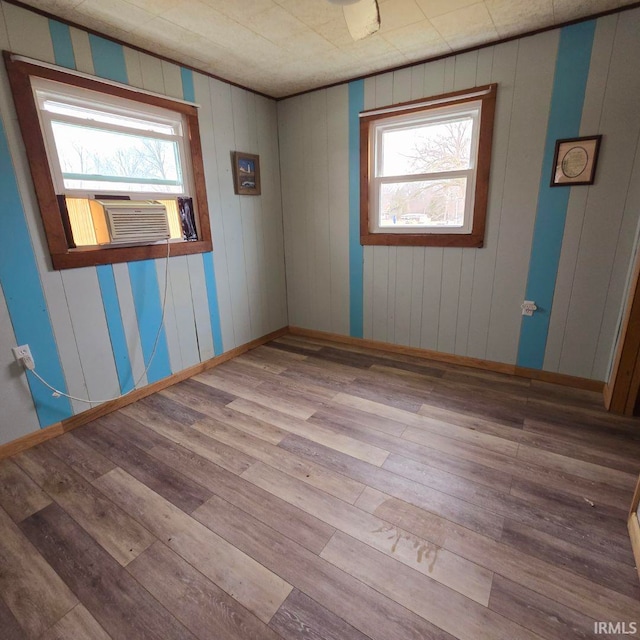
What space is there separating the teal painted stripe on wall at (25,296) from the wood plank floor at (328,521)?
293 millimetres

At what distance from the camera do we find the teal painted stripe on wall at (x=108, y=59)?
216cm

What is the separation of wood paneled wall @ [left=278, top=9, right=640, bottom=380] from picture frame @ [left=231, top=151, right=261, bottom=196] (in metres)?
0.39

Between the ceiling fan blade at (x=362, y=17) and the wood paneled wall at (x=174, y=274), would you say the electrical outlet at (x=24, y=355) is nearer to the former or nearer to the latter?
the wood paneled wall at (x=174, y=274)

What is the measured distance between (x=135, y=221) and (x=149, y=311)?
0.68 metres

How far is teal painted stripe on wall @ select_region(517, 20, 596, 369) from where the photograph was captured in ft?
7.28

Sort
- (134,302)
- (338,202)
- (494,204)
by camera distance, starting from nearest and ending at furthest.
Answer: (134,302) → (494,204) → (338,202)

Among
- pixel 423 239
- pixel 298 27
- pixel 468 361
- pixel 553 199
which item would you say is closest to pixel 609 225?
pixel 553 199

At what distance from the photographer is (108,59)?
87.7 inches

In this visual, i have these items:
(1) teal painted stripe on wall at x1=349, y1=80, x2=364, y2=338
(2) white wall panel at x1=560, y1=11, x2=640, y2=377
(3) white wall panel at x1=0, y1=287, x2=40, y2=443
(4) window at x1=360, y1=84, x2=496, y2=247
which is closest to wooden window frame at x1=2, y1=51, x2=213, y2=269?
(3) white wall panel at x1=0, y1=287, x2=40, y2=443

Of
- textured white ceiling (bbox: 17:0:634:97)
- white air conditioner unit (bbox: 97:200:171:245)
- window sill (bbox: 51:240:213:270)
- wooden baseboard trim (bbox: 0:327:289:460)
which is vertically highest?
textured white ceiling (bbox: 17:0:634:97)

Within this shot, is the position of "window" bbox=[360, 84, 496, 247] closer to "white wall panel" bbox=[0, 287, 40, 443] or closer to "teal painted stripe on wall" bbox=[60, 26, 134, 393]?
"teal painted stripe on wall" bbox=[60, 26, 134, 393]

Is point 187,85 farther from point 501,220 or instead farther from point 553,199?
point 553,199

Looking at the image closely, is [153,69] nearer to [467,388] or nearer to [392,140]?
[392,140]

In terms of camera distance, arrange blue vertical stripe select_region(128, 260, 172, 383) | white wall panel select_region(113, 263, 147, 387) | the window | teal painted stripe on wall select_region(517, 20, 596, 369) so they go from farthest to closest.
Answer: the window → blue vertical stripe select_region(128, 260, 172, 383) → white wall panel select_region(113, 263, 147, 387) → teal painted stripe on wall select_region(517, 20, 596, 369)
